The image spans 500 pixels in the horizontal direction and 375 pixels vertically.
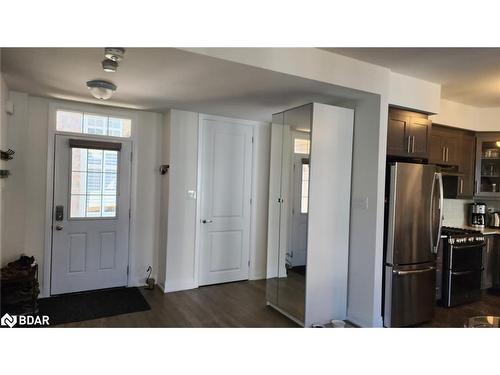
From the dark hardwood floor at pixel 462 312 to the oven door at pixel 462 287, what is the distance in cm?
7

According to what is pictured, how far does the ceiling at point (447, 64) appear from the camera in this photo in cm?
262

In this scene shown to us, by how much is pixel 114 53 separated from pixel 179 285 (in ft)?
9.37

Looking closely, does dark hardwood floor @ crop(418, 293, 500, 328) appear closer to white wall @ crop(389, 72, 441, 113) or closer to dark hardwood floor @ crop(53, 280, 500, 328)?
dark hardwood floor @ crop(53, 280, 500, 328)

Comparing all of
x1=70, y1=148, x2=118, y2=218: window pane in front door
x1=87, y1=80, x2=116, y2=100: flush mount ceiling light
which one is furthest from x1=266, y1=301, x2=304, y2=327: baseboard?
x1=87, y1=80, x2=116, y2=100: flush mount ceiling light

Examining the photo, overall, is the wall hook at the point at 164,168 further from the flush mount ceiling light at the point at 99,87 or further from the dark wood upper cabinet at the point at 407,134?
the dark wood upper cabinet at the point at 407,134

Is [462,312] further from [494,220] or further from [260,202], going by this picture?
[260,202]

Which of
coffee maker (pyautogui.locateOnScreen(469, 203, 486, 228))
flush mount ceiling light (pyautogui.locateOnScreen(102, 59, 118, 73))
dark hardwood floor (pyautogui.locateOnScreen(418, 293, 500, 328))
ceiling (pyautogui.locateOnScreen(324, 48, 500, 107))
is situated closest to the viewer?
flush mount ceiling light (pyautogui.locateOnScreen(102, 59, 118, 73))

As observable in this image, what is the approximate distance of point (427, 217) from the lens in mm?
3271

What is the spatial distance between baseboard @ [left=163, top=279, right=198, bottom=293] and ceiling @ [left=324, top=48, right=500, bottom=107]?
10.3 feet

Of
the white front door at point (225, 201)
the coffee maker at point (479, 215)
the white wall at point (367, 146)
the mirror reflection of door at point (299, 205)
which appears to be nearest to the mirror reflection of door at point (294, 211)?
the mirror reflection of door at point (299, 205)

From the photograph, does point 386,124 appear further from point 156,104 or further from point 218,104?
point 156,104

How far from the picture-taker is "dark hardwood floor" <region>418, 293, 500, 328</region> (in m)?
3.30

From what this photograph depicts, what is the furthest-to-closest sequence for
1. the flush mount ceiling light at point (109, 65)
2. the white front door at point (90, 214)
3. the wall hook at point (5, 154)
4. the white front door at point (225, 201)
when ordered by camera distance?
the white front door at point (225, 201)
the white front door at point (90, 214)
the wall hook at point (5, 154)
the flush mount ceiling light at point (109, 65)
